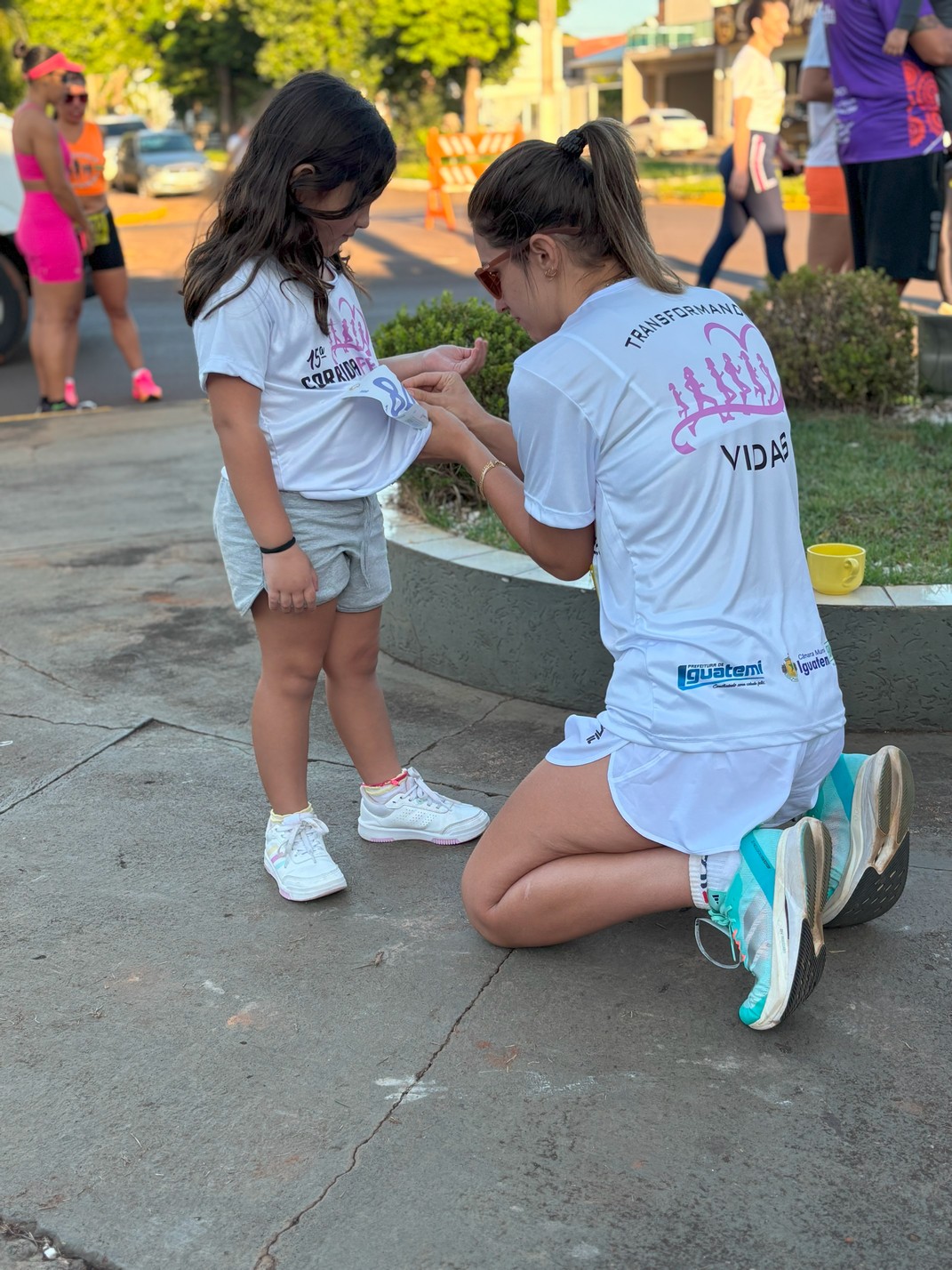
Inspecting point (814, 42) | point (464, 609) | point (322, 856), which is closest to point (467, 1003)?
point (322, 856)

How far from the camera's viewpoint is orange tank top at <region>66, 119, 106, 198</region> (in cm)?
733

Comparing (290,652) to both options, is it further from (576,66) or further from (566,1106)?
(576,66)

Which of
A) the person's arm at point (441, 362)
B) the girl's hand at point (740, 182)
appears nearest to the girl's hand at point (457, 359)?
the person's arm at point (441, 362)

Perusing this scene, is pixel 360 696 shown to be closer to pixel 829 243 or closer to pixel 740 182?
pixel 829 243

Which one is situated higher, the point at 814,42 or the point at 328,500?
the point at 814,42

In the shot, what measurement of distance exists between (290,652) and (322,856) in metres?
0.44

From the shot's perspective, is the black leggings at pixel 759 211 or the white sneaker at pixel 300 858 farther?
the black leggings at pixel 759 211

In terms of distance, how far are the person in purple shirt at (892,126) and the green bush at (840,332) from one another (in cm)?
45

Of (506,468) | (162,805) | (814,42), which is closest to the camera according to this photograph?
(506,468)

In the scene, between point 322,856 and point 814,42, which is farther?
point 814,42

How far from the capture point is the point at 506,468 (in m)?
2.63

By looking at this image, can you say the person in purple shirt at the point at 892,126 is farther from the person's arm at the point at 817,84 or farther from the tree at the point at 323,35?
the tree at the point at 323,35

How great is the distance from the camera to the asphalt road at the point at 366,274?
28.9 ft

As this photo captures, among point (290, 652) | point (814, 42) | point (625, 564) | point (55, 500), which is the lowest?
point (55, 500)
